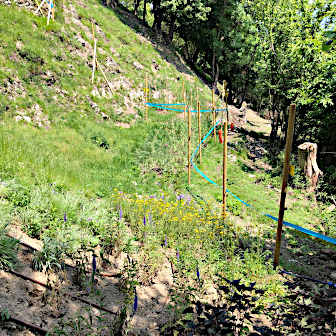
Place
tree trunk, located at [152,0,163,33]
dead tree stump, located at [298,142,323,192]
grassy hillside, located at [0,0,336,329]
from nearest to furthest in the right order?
grassy hillside, located at [0,0,336,329] → dead tree stump, located at [298,142,323,192] → tree trunk, located at [152,0,163,33]

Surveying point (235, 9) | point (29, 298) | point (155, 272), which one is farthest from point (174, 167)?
point (235, 9)

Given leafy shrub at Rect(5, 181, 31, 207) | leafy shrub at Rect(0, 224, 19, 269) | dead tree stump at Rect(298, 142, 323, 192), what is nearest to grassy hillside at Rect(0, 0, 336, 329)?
leafy shrub at Rect(5, 181, 31, 207)

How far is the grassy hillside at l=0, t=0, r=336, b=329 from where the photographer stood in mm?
4145

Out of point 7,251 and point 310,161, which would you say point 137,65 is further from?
point 7,251

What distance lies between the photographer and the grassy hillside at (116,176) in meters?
4.14

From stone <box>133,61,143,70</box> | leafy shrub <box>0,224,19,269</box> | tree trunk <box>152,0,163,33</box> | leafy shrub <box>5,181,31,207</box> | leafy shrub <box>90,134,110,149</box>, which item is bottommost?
leafy shrub <box>0,224,19,269</box>

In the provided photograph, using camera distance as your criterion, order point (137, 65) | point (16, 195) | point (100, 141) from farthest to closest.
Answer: point (137, 65) → point (100, 141) → point (16, 195)

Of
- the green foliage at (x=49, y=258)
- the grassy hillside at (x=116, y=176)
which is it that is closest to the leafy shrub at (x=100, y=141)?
the grassy hillside at (x=116, y=176)

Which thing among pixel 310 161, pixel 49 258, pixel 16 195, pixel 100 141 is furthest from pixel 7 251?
pixel 310 161

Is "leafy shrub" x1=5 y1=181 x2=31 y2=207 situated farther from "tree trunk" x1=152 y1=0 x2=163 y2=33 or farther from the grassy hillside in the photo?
"tree trunk" x1=152 y1=0 x2=163 y2=33

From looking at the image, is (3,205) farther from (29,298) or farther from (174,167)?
(174,167)

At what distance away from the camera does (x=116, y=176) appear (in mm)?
7309

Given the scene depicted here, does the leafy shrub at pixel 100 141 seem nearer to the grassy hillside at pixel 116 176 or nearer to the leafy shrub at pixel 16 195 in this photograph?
the grassy hillside at pixel 116 176

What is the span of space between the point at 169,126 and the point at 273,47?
6.08 meters
